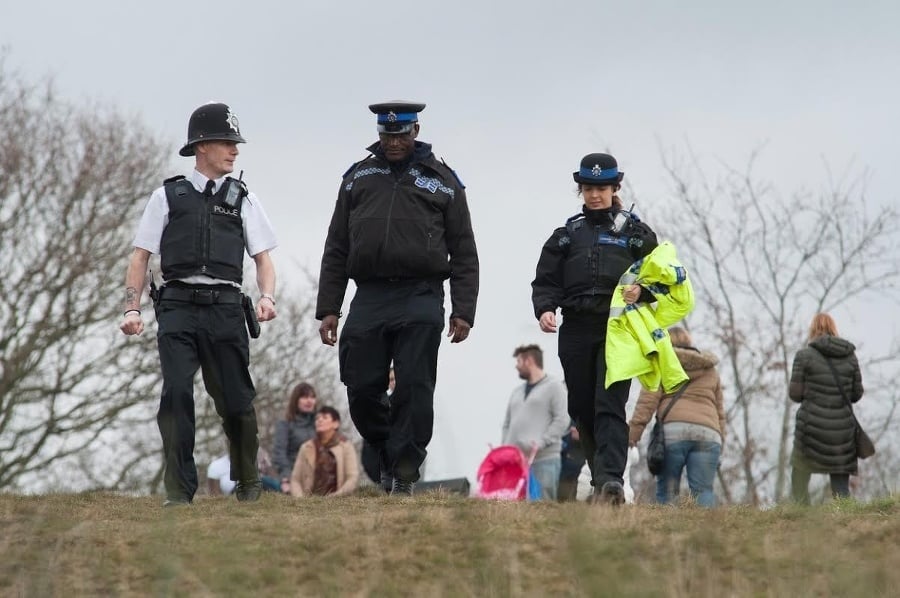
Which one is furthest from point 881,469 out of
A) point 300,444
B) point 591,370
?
point 300,444

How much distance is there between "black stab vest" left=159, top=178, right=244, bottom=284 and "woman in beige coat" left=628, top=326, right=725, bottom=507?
3.99 metres

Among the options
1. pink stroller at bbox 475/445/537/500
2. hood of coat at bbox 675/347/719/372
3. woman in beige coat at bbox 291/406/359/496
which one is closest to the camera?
hood of coat at bbox 675/347/719/372

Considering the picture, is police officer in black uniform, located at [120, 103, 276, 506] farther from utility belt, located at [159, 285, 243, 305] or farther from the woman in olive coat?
the woman in olive coat

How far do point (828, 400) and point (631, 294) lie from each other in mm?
3654

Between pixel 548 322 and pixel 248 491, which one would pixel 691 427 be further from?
pixel 248 491

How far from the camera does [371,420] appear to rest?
10594 millimetres

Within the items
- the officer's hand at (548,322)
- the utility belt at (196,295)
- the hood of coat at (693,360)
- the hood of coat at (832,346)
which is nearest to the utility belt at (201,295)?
the utility belt at (196,295)

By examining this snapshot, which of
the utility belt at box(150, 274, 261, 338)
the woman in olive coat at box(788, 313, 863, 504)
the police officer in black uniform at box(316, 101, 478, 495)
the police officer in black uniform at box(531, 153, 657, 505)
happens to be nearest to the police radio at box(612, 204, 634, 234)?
the police officer in black uniform at box(531, 153, 657, 505)

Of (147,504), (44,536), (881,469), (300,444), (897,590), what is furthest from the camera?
(300,444)

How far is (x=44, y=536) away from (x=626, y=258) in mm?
3802

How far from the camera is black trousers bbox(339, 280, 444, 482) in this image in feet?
33.6

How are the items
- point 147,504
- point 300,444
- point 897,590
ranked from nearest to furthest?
point 897,590 → point 147,504 → point 300,444

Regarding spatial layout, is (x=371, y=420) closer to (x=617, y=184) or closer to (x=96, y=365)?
(x=617, y=184)

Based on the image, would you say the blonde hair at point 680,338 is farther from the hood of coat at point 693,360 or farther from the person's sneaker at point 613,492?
the person's sneaker at point 613,492
